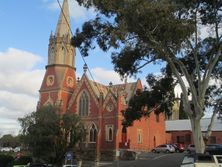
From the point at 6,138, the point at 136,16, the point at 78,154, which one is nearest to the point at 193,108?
the point at 136,16

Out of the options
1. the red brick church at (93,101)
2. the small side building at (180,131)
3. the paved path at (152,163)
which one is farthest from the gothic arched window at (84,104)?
the small side building at (180,131)

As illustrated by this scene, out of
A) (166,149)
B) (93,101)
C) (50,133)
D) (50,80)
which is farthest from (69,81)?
(50,133)

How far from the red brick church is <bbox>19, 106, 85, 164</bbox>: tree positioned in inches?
543

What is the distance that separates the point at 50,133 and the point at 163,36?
30051 mm

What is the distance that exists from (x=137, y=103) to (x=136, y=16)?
11792mm

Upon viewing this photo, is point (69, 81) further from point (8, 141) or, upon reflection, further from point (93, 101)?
point (8, 141)

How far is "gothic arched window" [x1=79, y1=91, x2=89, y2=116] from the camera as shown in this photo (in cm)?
7500

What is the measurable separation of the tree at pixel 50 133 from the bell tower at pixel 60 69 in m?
21.4

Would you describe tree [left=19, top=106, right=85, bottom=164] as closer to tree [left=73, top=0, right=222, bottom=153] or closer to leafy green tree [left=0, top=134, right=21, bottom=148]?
tree [left=73, top=0, right=222, bottom=153]

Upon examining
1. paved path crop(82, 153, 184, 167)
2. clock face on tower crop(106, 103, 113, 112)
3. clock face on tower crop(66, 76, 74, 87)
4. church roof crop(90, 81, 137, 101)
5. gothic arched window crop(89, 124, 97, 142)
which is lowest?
paved path crop(82, 153, 184, 167)

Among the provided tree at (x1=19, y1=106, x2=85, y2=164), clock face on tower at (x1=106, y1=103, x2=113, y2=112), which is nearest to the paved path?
tree at (x1=19, y1=106, x2=85, y2=164)

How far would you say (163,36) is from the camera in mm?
25297

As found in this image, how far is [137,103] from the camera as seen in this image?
113 ft

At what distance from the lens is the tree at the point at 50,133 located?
51.7 m
